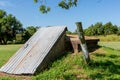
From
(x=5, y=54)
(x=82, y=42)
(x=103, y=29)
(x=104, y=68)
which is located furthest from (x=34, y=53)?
(x=103, y=29)

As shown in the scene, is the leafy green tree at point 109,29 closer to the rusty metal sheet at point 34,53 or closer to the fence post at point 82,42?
the rusty metal sheet at point 34,53

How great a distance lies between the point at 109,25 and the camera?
114812 mm

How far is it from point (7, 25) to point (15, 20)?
4485mm

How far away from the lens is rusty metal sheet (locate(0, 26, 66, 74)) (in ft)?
40.5

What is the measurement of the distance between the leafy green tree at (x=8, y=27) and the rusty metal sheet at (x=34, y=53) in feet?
199

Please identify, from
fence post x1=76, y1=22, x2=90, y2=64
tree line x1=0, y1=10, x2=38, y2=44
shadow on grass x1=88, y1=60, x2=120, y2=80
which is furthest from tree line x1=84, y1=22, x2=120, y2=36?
shadow on grass x1=88, y1=60, x2=120, y2=80

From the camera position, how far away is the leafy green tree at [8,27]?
74562 mm

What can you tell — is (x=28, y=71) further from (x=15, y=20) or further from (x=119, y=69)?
(x=15, y=20)

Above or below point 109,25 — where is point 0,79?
above

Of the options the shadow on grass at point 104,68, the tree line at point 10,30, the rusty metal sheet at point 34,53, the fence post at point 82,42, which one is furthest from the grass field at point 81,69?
the tree line at point 10,30

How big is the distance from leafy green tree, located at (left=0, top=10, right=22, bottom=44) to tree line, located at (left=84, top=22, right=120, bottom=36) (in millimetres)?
44974

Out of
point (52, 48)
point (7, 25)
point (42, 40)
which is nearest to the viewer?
point (52, 48)

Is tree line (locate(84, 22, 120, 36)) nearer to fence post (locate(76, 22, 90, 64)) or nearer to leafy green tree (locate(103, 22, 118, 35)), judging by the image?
leafy green tree (locate(103, 22, 118, 35))

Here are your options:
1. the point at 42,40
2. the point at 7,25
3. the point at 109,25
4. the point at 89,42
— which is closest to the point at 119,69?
the point at 89,42
